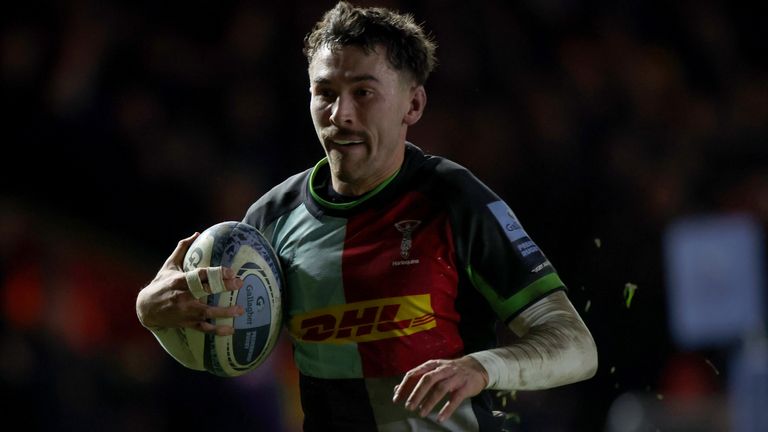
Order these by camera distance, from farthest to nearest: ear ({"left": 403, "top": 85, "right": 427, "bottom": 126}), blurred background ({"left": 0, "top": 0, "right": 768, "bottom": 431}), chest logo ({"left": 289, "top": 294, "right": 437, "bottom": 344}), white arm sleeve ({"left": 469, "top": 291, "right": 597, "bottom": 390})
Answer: blurred background ({"left": 0, "top": 0, "right": 768, "bottom": 431}) → ear ({"left": 403, "top": 85, "right": 427, "bottom": 126}) → chest logo ({"left": 289, "top": 294, "right": 437, "bottom": 344}) → white arm sleeve ({"left": 469, "top": 291, "right": 597, "bottom": 390})

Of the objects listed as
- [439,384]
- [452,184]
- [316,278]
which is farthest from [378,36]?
[439,384]

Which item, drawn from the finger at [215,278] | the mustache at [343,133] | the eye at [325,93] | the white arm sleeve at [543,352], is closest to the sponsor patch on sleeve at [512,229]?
the white arm sleeve at [543,352]

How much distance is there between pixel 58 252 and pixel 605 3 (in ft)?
16.3

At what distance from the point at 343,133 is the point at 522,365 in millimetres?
843

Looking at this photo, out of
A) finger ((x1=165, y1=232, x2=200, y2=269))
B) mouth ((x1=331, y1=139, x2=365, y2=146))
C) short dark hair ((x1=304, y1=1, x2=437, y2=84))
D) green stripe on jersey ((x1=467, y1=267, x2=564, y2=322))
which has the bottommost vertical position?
green stripe on jersey ((x1=467, y1=267, x2=564, y2=322))

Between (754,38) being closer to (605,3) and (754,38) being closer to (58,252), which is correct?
(605,3)

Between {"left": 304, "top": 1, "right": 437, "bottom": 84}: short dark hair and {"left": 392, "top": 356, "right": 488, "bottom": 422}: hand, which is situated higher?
{"left": 304, "top": 1, "right": 437, "bottom": 84}: short dark hair

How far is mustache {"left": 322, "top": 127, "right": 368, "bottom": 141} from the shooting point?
3.26m

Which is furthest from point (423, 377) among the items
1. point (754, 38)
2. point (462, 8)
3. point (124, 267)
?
point (754, 38)

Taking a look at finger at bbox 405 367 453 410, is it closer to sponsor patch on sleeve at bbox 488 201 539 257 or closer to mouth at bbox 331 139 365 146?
sponsor patch on sleeve at bbox 488 201 539 257

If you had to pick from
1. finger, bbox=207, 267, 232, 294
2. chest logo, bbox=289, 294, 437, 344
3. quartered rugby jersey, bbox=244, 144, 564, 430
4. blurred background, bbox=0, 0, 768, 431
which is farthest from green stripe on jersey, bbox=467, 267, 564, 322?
blurred background, bbox=0, 0, 768, 431

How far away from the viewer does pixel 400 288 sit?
10.4 ft

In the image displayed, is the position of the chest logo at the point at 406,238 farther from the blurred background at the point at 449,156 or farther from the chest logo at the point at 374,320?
the blurred background at the point at 449,156

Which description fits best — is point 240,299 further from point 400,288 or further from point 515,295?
point 515,295
